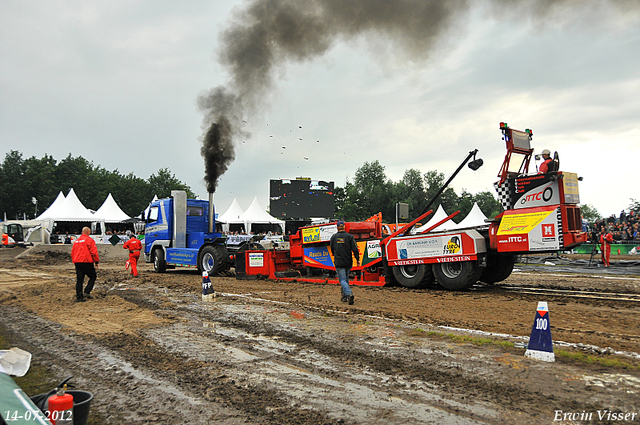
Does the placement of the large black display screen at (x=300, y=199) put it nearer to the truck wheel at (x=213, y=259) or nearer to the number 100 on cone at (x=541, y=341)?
the truck wheel at (x=213, y=259)

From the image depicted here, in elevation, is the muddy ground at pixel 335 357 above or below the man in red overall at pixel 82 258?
below

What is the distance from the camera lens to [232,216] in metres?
39.9

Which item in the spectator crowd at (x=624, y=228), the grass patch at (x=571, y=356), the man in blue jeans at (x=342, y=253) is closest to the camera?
the grass patch at (x=571, y=356)

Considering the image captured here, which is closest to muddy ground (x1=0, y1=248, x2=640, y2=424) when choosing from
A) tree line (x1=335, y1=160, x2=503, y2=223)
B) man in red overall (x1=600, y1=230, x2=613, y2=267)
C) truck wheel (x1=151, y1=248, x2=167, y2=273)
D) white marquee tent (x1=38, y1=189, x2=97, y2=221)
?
truck wheel (x1=151, y1=248, x2=167, y2=273)

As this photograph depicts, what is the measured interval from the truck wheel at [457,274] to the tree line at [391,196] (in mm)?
53375

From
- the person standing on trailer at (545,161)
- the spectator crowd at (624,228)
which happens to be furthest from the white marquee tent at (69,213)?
the spectator crowd at (624,228)

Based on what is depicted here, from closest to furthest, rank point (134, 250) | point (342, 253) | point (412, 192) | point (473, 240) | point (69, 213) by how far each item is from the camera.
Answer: point (342, 253)
point (473, 240)
point (134, 250)
point (69, 213)
point (412, 192)

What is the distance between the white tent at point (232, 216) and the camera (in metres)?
38.6

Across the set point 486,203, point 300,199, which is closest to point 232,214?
point 300,199

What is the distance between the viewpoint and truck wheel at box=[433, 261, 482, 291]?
954 cm

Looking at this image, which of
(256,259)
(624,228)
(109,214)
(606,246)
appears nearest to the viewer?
(256,259)

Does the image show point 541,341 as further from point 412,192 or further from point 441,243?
point 412,192

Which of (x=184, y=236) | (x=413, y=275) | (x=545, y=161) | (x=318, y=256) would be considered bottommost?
(x=413, y=275)

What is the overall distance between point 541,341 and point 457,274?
5.69 meters
